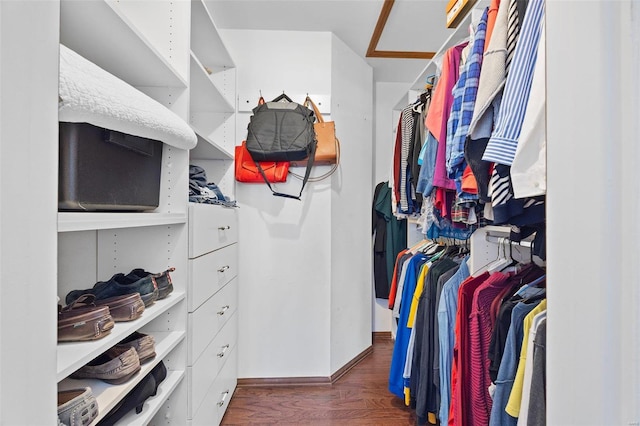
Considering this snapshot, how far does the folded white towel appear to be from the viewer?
559 millimetres

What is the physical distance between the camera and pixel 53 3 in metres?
0.39

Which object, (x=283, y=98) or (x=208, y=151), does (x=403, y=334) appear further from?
(x=283, y=98)

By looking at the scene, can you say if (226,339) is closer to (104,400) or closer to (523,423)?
(104,400)

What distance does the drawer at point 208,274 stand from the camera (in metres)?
1.20

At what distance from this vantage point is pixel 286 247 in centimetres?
204

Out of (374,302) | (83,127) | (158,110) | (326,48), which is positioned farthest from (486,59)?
(374,302)

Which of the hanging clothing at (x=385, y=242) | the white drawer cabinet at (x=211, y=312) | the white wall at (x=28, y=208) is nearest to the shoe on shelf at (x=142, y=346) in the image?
the white drawer cabinet at (x=211, y=312)

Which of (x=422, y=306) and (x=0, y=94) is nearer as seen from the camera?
(x=0, y=94)

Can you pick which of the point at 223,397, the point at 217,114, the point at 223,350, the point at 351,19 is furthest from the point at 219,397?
the point at 351,19

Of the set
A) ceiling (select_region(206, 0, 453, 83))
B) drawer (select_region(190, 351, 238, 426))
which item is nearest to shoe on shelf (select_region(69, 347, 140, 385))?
drawer (select_region(190, 351, 238, 426))

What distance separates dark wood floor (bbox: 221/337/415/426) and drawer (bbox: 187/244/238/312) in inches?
27.9

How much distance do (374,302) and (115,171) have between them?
2.30 metres

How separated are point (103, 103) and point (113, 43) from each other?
14.8 inches

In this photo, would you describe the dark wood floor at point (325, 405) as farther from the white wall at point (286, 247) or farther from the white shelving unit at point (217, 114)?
the white shelving unit at point (217, 114)
